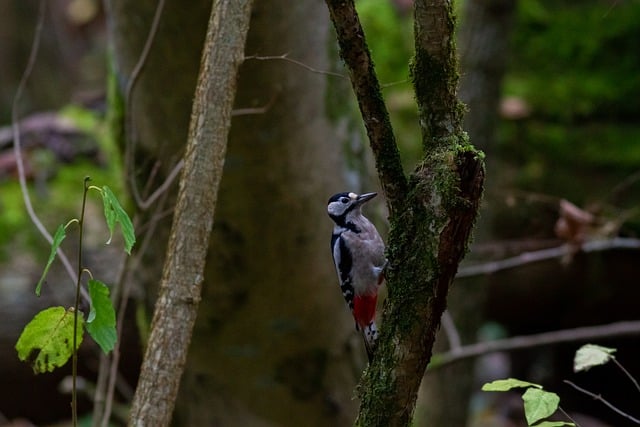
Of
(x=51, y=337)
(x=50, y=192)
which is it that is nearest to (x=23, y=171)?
(x=51, y=337)

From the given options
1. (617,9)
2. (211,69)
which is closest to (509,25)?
(617,9)

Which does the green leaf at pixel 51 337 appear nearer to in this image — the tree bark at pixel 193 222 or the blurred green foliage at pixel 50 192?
the tree bark at pixel 193 222

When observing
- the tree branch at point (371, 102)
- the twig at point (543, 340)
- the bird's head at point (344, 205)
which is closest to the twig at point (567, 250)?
the twig at point (543, 340)

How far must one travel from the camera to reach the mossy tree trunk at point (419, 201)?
173 centimetres

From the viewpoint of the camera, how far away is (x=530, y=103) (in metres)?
5.39

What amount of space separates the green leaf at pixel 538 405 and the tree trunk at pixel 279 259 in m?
1.73

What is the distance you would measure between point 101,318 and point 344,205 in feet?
5.14

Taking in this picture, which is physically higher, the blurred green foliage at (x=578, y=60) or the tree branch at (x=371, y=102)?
the blurred green foliage at (x=578, y=60)

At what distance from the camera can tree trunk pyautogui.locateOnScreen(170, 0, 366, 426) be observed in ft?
10.7

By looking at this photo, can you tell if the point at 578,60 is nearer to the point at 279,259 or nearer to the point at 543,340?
the point at 543,340

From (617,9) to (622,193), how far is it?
1.31m

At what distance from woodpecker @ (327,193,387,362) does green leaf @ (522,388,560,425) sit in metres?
1.36

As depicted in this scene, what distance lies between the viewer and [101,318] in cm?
169

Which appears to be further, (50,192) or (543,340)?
(50,192)
